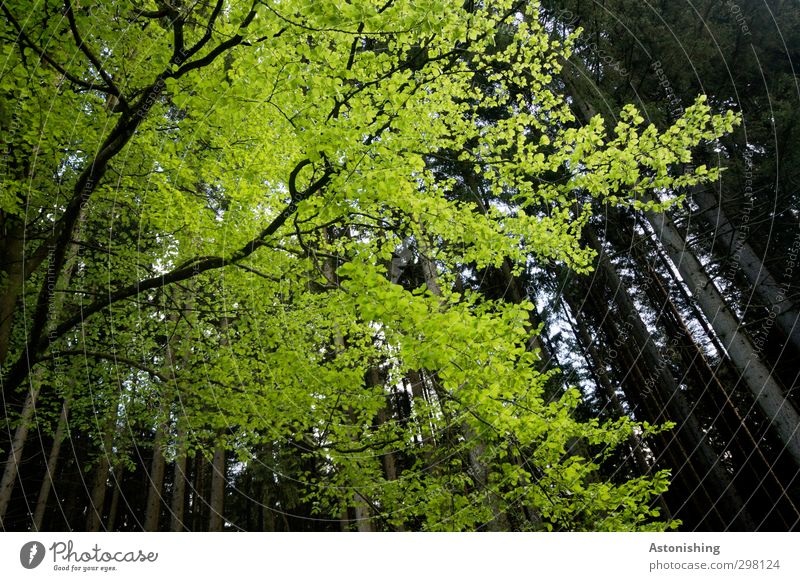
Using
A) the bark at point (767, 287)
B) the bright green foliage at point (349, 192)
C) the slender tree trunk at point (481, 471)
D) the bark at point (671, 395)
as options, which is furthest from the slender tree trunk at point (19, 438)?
the bark at point (671, 395)

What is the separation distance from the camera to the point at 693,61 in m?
11.1

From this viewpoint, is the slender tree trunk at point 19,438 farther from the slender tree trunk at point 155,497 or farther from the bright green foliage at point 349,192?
the slender tree trunk at point 155,497

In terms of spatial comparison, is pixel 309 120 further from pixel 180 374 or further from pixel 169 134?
pixel 180 374

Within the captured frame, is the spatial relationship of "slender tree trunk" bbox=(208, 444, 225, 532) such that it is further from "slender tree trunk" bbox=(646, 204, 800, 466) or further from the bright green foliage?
"slender tree trunk" bbox=(646, 204, 800, 466)

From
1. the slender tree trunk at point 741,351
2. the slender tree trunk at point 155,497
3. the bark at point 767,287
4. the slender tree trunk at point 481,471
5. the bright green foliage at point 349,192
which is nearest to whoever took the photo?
the bright green foliage at point 349,192

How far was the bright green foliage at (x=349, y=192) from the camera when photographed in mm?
4262

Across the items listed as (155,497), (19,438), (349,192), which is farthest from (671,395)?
(19,438)

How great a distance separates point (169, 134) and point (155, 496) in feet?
38.4

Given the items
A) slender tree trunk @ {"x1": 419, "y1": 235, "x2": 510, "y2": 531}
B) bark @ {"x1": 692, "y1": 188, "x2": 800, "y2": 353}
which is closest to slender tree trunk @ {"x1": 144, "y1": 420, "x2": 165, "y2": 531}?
slender tree trunk @ {"x1": 419, "y1": 235, "x2": 510, "y2": 531}

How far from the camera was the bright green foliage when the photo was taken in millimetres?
4262

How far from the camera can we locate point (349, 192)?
4426 mm
